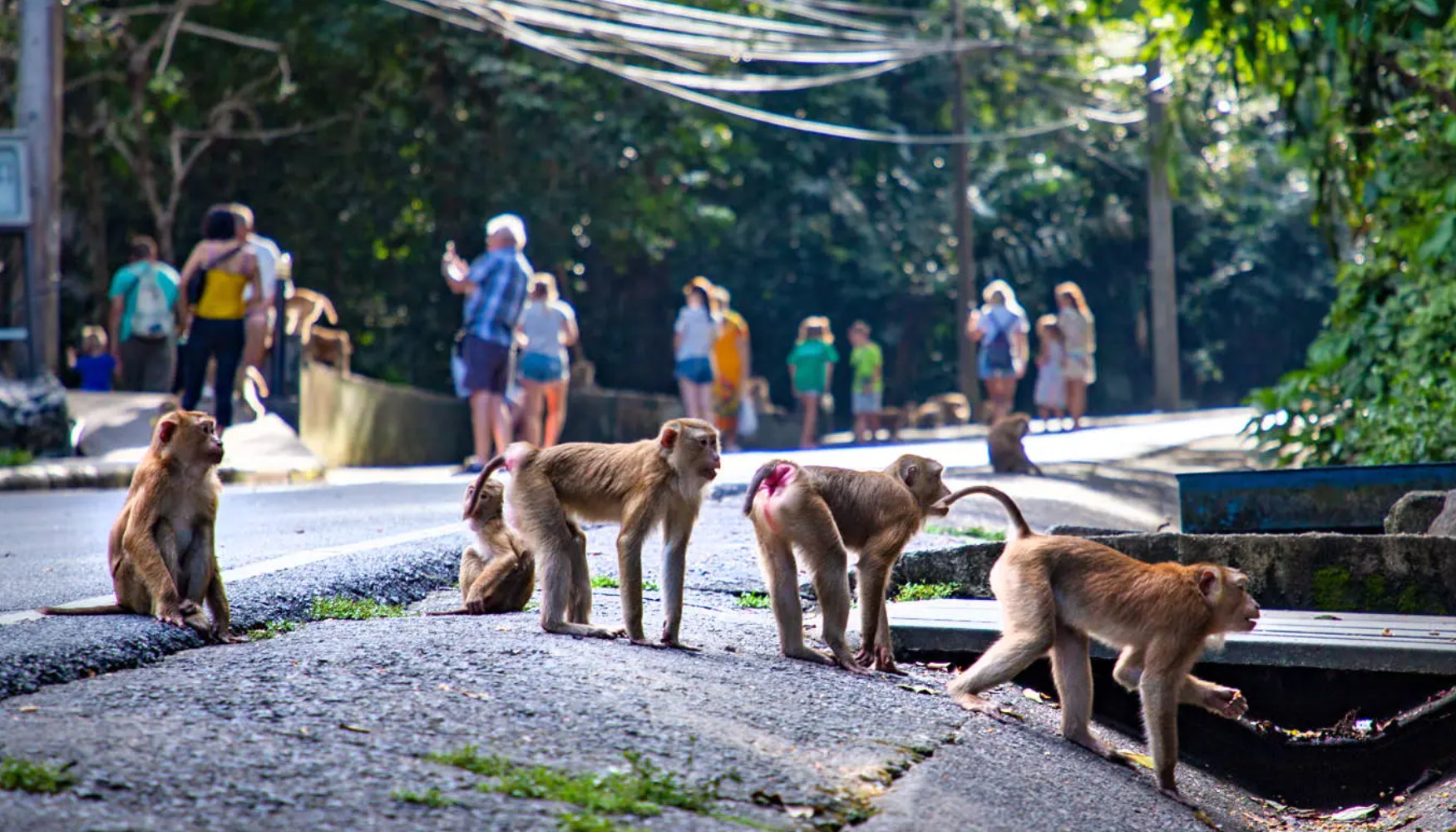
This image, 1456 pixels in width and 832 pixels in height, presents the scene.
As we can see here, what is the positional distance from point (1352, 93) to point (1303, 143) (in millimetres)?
452

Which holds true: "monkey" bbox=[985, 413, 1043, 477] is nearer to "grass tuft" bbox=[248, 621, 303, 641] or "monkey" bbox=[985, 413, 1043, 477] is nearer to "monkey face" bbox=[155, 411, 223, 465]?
"grass tuft" bbox=[248, 621, 303, 641]

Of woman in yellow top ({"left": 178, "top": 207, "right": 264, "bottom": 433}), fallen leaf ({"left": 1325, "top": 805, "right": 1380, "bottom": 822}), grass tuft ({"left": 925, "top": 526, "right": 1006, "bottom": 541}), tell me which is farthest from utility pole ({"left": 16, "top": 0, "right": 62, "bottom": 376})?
fallen leaf ({"left": 1325, "top": 805, "right": 1380, "bottom": 822})

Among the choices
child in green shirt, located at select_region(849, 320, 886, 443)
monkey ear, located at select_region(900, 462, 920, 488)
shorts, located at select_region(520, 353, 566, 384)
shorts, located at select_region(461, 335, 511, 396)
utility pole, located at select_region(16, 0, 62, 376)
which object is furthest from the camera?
child in green shirt, located at select_region(849, 320, 886, 443)

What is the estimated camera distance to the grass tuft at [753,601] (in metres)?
7.28

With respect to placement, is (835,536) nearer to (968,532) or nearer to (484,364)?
(968,532)

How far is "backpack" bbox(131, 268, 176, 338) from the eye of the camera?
17844 millimetres

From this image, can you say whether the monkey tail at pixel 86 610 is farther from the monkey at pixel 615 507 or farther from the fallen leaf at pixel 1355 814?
the fallen leaf at pixel 1355 814

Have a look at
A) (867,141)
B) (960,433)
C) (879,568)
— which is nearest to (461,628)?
(879,568)

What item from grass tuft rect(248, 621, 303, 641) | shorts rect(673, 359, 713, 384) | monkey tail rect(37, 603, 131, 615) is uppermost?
shorts rect(673, 359, 713, 384)

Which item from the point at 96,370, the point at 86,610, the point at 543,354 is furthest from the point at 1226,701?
the point at 96,370

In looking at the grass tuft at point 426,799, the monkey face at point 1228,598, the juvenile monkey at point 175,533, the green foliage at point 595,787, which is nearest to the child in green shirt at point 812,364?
the juvenile monkey at point 175,533

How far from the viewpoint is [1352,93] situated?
11.0 metres

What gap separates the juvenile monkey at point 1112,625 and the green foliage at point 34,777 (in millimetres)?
2879

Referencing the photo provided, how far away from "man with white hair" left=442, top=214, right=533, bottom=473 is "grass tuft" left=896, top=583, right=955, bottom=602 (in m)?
7.10
